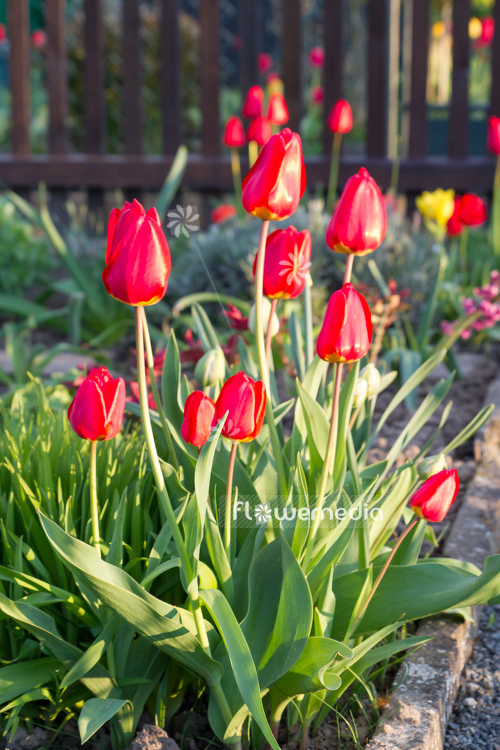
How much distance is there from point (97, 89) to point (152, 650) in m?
3.91

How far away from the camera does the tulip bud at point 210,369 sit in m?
1.09

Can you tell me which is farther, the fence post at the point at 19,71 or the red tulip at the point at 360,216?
the fence post at the point at 19,71

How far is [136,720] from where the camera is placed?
1043 millimetres

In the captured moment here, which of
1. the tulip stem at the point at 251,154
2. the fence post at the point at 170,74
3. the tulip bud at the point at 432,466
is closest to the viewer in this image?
the tulip bud at the point at 432,466

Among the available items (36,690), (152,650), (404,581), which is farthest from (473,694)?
(36,690)

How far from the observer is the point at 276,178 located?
875 mm

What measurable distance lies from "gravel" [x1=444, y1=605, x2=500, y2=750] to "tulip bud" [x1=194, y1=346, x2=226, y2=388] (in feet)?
2.09

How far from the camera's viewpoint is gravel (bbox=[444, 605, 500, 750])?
1099 millimetres

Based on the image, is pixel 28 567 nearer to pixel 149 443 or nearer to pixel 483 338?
pixel 149 443

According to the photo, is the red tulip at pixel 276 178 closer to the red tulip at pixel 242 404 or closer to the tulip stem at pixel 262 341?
the tulip stem at pixel 262 341

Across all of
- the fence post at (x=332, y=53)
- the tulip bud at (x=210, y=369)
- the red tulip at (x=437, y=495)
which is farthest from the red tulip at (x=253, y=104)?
the red tulip at (x=437, y=495)

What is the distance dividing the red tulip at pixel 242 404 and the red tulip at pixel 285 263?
199 mm

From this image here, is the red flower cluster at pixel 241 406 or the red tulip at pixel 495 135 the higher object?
the red tulip at pixel 495 135

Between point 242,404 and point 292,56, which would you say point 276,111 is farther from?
point 292,56
